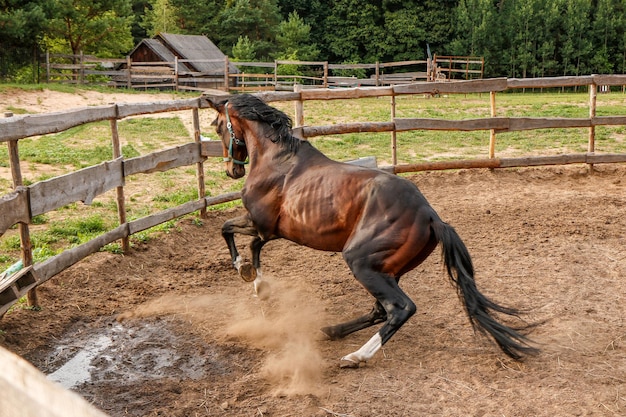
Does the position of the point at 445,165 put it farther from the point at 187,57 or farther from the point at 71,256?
the point at 187,57

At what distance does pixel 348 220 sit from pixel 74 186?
247 cm

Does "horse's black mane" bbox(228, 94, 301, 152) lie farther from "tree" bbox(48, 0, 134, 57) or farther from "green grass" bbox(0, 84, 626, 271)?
"tree" bbox(48, 0, 134, 57)

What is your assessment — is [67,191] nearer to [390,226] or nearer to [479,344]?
[390,226]

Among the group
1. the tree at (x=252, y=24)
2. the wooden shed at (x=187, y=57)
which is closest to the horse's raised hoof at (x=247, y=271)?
the wooden shed at (x=187, y=57)

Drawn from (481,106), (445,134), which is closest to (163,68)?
(481,106)

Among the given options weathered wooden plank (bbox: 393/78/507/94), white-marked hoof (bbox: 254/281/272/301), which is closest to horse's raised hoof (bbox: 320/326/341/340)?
white-marked hoof (bbox: 254/281/272/301)

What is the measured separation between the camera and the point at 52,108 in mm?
19000

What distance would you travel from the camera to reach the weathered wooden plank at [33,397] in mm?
1000

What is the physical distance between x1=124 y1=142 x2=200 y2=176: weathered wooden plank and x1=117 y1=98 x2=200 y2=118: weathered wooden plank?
17.5 inches

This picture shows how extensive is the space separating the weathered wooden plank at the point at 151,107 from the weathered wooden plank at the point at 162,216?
1073 mm

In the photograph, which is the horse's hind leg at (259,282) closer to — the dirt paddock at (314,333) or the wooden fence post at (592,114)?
the dirt paddock at (314,333)

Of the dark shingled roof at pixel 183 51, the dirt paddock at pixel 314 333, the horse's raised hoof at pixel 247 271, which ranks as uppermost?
the dark shingled roof at pixel 183 51

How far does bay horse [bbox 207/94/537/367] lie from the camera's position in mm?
3961

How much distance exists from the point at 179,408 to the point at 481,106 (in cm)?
1895
